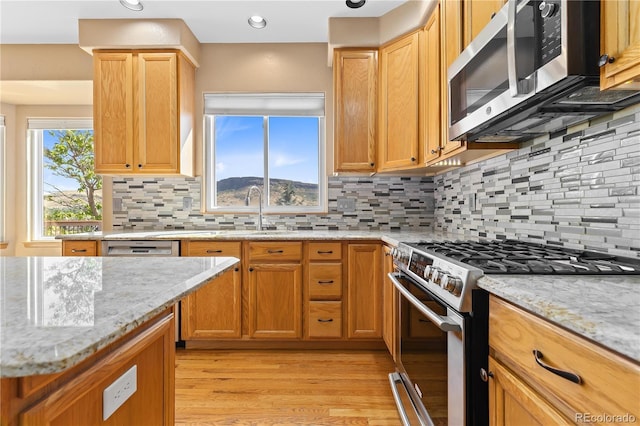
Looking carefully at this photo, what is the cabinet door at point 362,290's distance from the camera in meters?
2.48

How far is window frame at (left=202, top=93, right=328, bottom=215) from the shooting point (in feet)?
10.3

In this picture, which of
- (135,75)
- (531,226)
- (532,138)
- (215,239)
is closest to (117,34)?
(135,75)

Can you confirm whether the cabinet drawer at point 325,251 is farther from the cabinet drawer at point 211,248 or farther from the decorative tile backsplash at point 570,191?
the decorative tile backsplash at point 570,191

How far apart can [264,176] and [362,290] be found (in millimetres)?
1487

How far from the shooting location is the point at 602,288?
0.80 m

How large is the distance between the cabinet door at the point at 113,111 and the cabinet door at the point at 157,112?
0.09 m

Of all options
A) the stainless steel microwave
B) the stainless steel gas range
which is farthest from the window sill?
the stainless steel microwave

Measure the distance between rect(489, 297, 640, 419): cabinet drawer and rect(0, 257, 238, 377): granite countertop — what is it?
82 centimetres

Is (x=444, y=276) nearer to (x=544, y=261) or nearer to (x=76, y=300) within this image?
(x=544, y=261)

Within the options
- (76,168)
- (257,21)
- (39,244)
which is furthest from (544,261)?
(39,244)

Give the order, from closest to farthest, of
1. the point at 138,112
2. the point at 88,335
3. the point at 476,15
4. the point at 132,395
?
the point at 88,335, the point at 132,395, the point at 476,15, the point at 138,112

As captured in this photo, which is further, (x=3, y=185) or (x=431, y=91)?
(x=3, y=185)

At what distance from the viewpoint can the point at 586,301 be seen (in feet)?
2.29

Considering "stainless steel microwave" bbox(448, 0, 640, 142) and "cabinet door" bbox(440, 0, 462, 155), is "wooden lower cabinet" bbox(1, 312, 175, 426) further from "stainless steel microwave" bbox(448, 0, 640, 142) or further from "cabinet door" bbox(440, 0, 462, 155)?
"cabinet door" bbox(440, 0, 462, 155)
